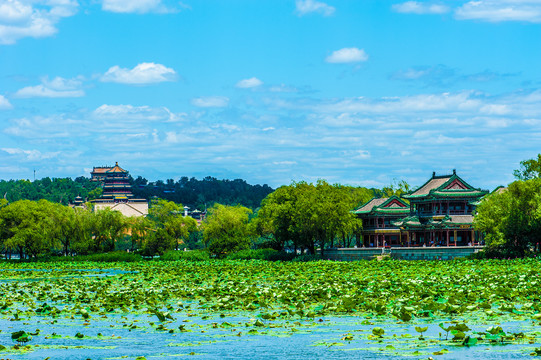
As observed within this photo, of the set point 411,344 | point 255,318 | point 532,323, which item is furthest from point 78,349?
point 532,323

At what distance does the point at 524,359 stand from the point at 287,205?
55.1 metres

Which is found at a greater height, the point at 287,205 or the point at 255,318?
the point at 287,205

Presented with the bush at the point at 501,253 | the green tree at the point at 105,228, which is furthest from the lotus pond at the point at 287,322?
the green tree at the point at 105,228

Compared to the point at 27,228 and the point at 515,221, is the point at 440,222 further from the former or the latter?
the point at 27,228

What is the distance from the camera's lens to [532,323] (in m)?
18.4

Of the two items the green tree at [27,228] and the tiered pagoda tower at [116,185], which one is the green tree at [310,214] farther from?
the tiered pagoda tower at [116,185]

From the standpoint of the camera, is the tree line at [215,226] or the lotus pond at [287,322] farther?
the tree line at [215,226]

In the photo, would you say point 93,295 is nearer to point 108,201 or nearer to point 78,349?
point 78,349

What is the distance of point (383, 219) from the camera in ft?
244

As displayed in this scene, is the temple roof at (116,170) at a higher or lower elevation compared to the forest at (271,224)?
higher

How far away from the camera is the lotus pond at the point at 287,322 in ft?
52.7

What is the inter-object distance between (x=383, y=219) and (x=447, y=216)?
9.74 metres

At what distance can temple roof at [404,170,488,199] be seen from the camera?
66.4 meters

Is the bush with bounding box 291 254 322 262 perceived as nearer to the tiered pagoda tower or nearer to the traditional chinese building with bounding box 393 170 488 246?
the traditional chinese building with bounding box 393 170 488 246
